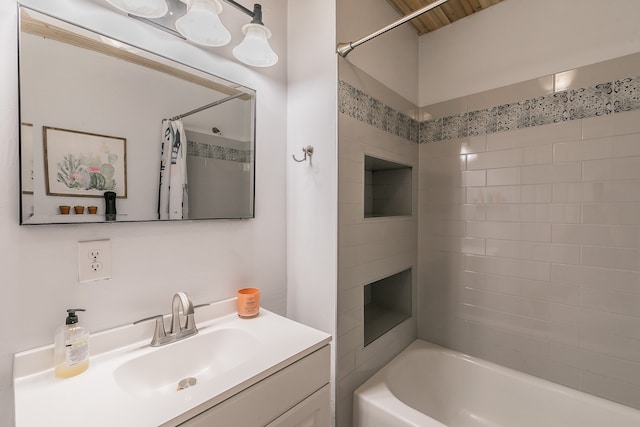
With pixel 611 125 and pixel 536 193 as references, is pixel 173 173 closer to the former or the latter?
pixel 536 193

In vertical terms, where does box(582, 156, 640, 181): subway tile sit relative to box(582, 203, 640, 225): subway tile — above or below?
above

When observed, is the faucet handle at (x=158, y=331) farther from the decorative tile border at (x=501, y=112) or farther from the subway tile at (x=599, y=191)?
the subway tile at (x=599, y=191)

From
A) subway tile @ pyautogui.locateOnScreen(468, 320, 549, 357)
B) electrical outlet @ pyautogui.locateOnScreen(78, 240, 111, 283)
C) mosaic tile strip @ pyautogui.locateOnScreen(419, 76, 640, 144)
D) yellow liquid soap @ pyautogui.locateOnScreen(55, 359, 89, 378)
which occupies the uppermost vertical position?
mosaic tile strip @ pyautogui.locateOnScreen(419, 76, 640, 144)

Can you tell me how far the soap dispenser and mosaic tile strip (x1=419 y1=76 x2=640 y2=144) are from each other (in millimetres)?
1988

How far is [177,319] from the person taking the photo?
1043 millimetres

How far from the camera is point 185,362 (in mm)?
1011

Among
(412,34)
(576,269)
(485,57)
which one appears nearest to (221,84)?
(412,34)

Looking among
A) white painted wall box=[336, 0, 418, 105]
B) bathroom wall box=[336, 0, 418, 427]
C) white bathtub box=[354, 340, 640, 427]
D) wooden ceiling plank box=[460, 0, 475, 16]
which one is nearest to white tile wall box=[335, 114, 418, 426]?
bathroom wall box=[336, 0, 418, 427]

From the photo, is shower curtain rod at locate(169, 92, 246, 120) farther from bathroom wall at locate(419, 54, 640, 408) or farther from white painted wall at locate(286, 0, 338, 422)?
bathroom wall at locate(419, 54, 640, 408)

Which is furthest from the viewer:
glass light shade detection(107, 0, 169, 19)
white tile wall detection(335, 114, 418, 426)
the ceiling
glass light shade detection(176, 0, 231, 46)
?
the ceiling

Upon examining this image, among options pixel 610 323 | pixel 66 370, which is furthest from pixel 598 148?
pixel 66 370

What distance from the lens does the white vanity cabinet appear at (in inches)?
29.1

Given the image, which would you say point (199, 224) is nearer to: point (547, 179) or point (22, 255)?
point (22, 255)

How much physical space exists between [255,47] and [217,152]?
0.47 meters
